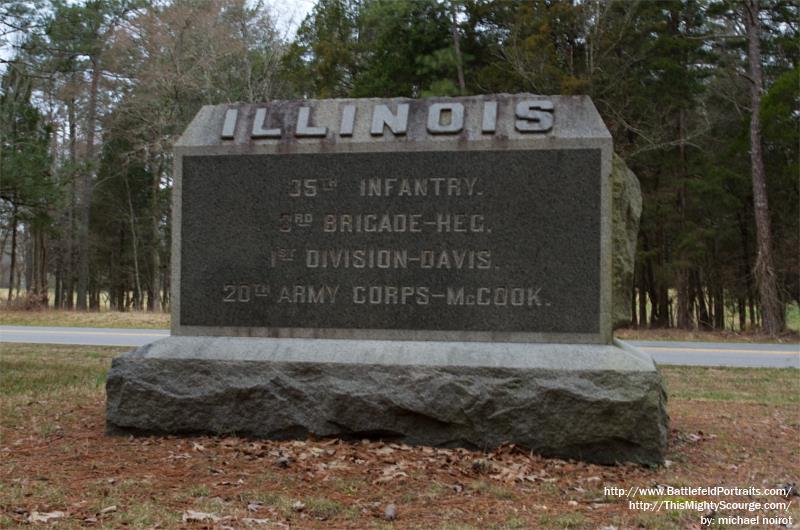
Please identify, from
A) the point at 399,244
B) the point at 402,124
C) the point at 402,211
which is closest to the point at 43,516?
the point at 399,244

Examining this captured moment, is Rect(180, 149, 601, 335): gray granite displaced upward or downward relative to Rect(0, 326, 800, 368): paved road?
upward

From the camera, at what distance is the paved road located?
13.0m

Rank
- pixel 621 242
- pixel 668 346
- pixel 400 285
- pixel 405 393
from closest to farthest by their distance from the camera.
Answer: pixel 405 393 < pixel 400 285 < pixel 621 242 < pixel 668 346

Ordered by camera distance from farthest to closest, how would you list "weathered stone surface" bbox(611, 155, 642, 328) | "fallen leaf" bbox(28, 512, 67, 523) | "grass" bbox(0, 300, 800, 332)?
1. "grass" bbox(0, 300, 800, 332)
2. "weathered stone surface" bbox(611, 155, 642, 328)
3. "fallen leaf" bbox(28, 512, 67, 523)

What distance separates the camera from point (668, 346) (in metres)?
15.8

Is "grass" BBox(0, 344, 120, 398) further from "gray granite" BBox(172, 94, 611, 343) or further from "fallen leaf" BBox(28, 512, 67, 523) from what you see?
"fallen leaf" BBox(28, 512, 67, 523)

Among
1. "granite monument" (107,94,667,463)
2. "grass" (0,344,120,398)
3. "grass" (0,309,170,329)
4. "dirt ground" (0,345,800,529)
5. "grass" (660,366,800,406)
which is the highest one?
"granite monument" (107,94,667,463)

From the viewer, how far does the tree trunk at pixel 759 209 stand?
19266 mm

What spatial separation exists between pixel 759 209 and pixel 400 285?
1654cm

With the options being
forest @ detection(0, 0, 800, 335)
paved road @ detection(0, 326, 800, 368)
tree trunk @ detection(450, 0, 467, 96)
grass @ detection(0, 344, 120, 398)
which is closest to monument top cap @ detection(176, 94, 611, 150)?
grass @ detection(0, 344, 120, 398)

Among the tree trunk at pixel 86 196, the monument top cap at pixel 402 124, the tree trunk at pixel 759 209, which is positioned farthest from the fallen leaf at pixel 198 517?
the tree trunk at pixel 86 196

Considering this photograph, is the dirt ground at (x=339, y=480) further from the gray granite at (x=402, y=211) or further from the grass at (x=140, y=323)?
the grass at (x=140, y=323)

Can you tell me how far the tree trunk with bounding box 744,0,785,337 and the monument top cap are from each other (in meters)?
15.5

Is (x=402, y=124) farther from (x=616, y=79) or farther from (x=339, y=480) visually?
(x=616, y=79)
